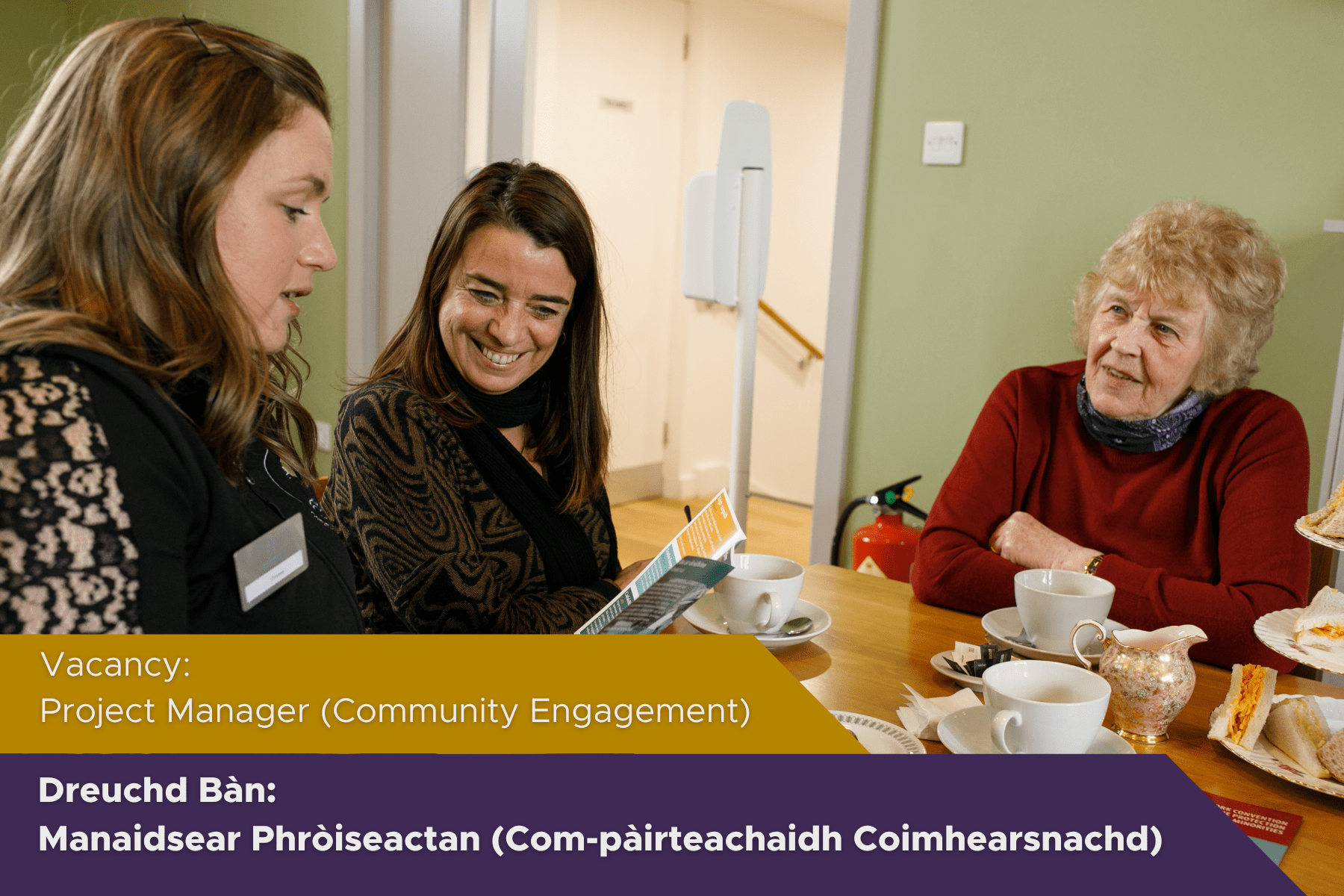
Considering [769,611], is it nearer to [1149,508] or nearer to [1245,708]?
[1245,708]

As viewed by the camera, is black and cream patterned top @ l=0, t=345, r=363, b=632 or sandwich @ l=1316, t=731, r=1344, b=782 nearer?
black and cream patterned top @ l=0, t=345, r=363, b=632

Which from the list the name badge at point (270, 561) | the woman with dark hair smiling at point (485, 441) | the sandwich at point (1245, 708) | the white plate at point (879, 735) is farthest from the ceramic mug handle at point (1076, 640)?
the name badge at point (270, 561)

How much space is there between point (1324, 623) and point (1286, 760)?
0.14 meters

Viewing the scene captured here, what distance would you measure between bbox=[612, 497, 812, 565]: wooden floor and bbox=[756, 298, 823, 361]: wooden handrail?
798mm

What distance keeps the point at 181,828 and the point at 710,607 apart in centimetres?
84

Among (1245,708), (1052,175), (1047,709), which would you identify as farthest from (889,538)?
(1047,709)

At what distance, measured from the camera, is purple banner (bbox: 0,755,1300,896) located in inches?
23.5

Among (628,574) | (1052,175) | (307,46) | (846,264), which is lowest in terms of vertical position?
(628,574)

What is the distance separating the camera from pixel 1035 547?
1602mm

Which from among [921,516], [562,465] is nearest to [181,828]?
[562,465]

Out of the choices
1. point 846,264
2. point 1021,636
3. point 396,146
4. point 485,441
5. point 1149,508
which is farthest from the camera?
point 396,146

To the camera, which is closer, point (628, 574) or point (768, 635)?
point (768, 635)

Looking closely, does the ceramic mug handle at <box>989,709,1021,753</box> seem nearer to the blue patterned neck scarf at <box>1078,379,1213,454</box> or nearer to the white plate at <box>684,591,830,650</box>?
the white plate at <box>684,591,830,650</box>

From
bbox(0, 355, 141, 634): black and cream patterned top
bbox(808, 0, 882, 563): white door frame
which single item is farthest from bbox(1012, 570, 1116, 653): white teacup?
bbox(808, 0, 882, 563): white door frame
